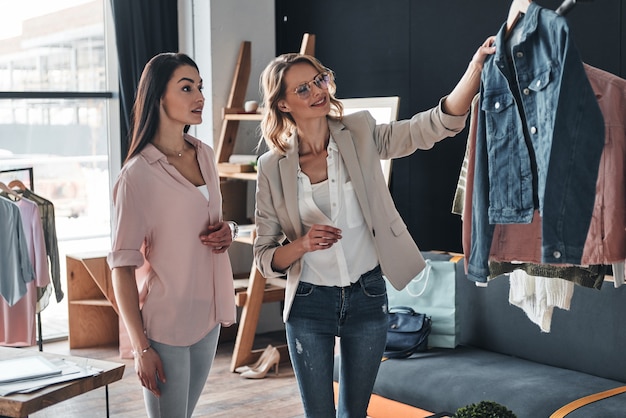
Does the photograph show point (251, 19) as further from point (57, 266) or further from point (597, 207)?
point (597, 207)

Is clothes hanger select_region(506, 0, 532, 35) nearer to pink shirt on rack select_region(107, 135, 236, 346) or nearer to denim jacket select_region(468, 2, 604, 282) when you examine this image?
denim jacket select_region(468, 2, 604, 282)

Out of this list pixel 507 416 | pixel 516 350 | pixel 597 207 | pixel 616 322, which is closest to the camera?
pixel 597 207

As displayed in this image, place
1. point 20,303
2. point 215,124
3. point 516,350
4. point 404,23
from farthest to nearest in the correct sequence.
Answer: point 215,124
point 404,23
point 20,303
point 516,350

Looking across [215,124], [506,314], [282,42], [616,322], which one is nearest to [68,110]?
[215,124]

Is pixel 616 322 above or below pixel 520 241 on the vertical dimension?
below

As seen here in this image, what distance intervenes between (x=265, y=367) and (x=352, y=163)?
2.69 m

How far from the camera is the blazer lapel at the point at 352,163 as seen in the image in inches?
98.1

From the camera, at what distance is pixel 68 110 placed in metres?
5.95

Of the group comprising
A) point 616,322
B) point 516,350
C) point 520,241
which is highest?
point 520,241

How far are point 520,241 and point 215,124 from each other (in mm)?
3659

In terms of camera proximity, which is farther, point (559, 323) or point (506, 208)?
point (559, 323)

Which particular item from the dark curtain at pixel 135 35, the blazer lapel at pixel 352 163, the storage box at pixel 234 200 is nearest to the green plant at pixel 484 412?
the blazer lapel at pixel 352 163

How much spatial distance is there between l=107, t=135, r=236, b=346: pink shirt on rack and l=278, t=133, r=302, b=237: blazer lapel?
0.80 ft

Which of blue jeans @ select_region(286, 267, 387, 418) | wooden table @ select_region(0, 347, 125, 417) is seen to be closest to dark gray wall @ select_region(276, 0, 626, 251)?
blue jeans @ select_region(286, 267, 387, 418)
